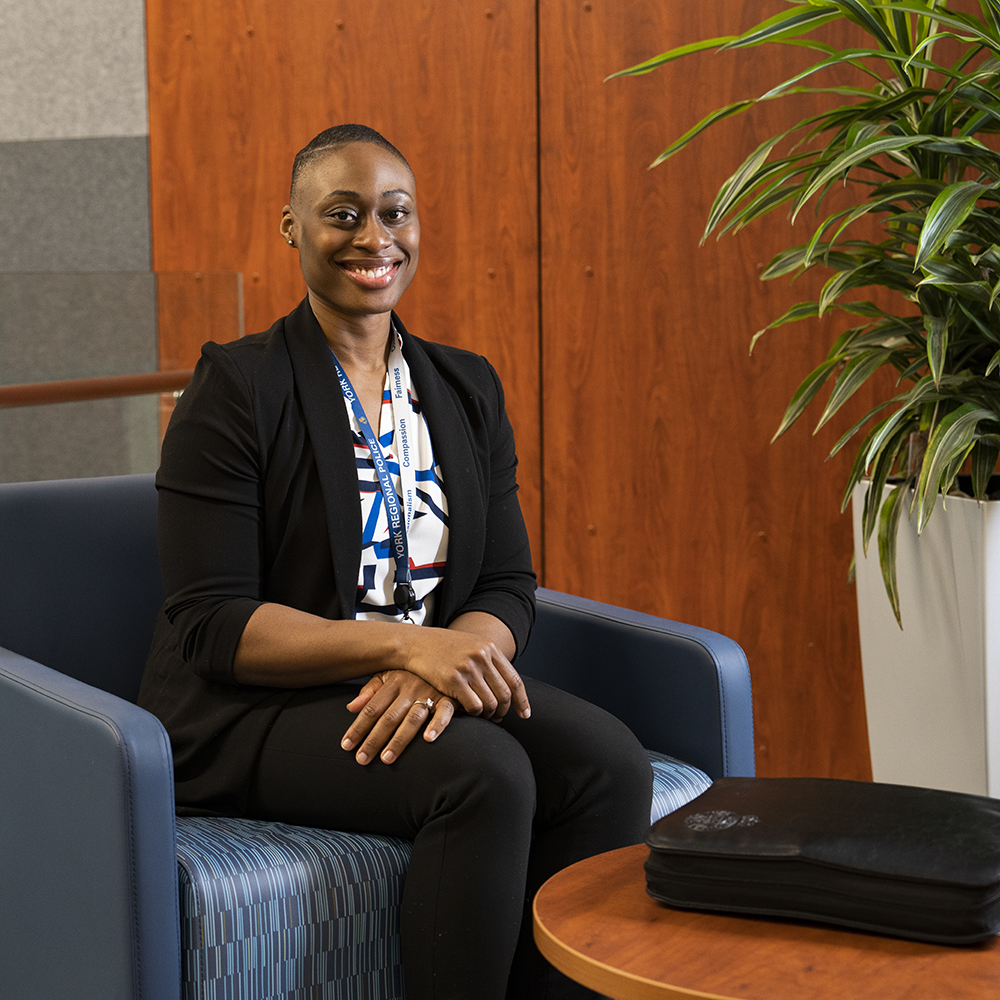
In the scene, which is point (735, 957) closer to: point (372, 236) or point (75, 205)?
point (372, 236)

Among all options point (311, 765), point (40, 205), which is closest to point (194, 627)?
point (311, 765)

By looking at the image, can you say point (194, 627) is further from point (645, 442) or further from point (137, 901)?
point (645, 442)

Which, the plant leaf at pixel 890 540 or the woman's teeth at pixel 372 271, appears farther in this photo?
the plant leaf at pixel 890 540

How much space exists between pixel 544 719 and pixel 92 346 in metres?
1.99

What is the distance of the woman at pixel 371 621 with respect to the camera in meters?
1.42

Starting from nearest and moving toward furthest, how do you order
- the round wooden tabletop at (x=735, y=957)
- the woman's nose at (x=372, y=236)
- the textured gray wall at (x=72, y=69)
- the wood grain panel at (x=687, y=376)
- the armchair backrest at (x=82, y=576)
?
1. the round wooden tabletop at (x=735, y=957)
2. the woman's nose at (x=372, y=236)
3. the armchair backrest at (x=82, y=576)
4. the wood grain panel at (x=687, y=376)
5. the textured gray wall at (x=72, y=69)

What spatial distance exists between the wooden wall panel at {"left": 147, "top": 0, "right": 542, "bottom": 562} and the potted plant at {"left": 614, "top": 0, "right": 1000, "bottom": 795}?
79cm

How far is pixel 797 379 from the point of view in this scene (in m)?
2.82

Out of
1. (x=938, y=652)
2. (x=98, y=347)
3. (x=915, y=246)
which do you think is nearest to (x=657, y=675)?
(x=938, y=652)

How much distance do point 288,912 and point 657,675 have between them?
2.10 feet

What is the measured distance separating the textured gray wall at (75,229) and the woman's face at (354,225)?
151 cm

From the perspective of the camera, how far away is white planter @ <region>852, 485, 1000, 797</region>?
84.6 inches

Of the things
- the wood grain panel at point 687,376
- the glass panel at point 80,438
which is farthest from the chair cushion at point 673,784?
the glass panel at point 80,438

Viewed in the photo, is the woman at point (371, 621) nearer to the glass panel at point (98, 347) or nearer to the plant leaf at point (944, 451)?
the plant leaf at point (944, 451)
